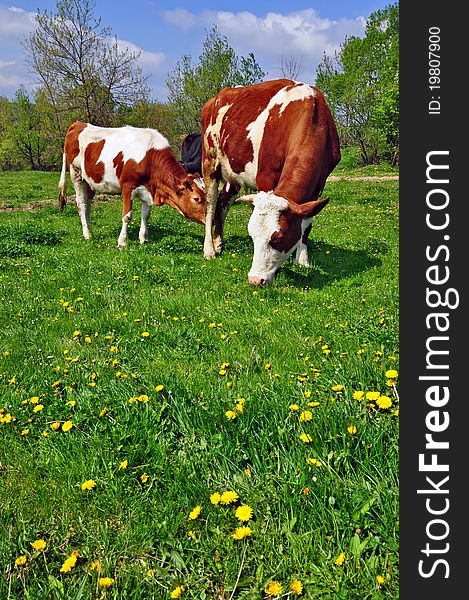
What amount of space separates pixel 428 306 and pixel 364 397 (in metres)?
1.18

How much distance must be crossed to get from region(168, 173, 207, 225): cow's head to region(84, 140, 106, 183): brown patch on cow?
6.63 feet

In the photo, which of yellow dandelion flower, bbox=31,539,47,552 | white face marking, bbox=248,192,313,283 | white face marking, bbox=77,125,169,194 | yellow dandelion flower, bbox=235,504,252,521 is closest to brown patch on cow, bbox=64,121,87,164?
white face marking, bbox=77,125,169,194

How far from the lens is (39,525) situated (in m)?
2.17

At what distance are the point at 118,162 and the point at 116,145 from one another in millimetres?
508

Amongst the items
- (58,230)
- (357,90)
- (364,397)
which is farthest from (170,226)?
(357,90)

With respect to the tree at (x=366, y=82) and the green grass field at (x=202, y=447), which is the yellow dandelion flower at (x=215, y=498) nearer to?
the green grass field at (x=202, y=447)

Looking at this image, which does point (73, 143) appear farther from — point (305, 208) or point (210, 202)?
point (305, 208)

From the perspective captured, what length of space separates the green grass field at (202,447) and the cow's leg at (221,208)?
4.07 m

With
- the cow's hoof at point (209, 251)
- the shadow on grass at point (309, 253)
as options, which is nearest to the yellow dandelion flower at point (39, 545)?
the shadow on grass at point (309, 253)

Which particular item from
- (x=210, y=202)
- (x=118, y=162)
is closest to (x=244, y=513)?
(x=210, y=202)

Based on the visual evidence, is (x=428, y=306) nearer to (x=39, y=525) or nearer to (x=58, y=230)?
(x=39, y=525)

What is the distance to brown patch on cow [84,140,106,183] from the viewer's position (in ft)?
33.7

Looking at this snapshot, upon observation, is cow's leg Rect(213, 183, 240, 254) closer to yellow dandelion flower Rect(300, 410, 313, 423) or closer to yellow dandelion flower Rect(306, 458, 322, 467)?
yellow dandelion flower Rect(300, 410, 313, 423)

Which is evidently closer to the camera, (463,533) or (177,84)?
(463,533)
